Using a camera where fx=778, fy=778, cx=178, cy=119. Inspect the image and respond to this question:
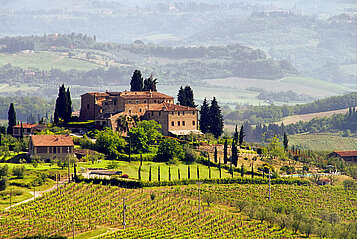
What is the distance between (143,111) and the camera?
13700 cm

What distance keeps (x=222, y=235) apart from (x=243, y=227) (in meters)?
5.50

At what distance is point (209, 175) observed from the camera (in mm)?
112438

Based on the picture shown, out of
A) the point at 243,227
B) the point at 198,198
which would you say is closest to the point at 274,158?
the point at 198,198

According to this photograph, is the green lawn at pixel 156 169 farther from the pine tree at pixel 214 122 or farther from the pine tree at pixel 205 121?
the pine tree at pixel 214 122

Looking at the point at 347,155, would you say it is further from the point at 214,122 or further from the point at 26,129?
the point at 26,129

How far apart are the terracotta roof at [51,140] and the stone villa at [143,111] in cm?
1696

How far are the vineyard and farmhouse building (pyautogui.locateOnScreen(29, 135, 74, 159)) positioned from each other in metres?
17.2

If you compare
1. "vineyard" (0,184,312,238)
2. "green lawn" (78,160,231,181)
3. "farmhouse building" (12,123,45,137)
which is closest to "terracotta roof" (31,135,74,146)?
"green lawn" (78,160,231,181)

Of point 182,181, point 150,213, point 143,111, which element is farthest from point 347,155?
point 150,213

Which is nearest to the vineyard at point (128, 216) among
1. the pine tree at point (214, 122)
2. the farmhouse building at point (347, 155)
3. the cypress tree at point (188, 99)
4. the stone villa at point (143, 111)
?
the stone villa at point (143, 111)

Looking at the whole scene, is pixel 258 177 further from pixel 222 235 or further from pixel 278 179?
pixel 222 235

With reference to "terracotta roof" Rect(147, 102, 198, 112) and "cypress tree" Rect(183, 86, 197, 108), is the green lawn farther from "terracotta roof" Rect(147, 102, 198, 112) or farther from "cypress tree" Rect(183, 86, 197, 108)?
"cypress tree" Rect(183, 86, 197, 108)

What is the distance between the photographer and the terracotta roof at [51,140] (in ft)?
376

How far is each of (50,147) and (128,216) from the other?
3087 centimetres
